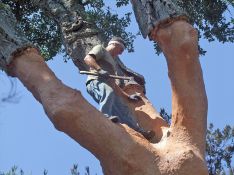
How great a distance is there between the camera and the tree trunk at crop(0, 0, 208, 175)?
529 cm

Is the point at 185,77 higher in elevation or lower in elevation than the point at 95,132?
higher

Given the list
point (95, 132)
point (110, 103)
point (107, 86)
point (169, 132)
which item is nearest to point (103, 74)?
point (107, 86)

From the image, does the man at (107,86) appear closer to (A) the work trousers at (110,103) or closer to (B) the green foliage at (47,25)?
(A) the work trousers at (110,103)

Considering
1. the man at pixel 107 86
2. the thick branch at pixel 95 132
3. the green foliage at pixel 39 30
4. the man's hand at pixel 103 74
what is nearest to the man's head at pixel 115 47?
the man at pixel 107 86

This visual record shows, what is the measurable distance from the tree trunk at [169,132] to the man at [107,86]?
0.82 meters

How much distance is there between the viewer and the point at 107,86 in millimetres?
6770

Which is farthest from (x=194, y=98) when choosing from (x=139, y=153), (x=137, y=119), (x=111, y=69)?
(x=111, y=69)

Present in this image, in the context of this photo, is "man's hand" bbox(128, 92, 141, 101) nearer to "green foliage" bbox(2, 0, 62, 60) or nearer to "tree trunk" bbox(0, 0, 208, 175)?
"tree trunk" bbox(0, 0, 208, 175)

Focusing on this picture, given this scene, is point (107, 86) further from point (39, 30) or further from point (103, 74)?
point (39, 30)

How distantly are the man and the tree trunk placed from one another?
2.69 feet

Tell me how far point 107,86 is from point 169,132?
4.42ft

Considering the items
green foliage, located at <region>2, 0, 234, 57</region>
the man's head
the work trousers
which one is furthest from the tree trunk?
green foliage, located at <region>2, 0, 234, 57</region>

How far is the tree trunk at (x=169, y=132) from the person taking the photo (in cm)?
529

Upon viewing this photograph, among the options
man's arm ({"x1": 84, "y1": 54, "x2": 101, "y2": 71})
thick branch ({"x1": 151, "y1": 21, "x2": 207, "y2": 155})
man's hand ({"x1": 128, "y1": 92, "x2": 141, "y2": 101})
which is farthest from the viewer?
man's hand ({"x1": 128, "y1": 92, "x2": 141, "y2": 101})
